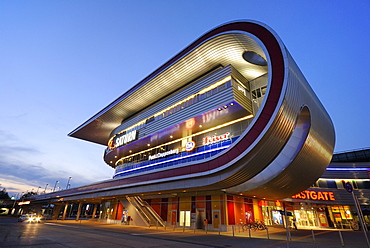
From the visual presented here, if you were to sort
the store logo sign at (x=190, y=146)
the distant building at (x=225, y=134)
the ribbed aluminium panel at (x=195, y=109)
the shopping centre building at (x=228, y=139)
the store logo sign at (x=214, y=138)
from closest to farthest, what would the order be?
the distant building at (x=225, y=134) < the shopping centre building at (x=228, y=139) < the ribbed aluminium panel at (x=195, y=109) < the store logo sign at (x=214, y=138) < the store logo sign at (x=190, y=146)

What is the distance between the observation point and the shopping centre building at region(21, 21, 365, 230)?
1902 cm

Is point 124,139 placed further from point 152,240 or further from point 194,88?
point 152,240

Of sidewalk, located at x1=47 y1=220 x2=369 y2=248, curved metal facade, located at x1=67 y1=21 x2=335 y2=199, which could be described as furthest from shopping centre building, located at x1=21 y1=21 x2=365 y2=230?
sidewalk, located at x1=47 y1=220 x2=369 y2=248

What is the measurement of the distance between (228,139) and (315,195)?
24.7m

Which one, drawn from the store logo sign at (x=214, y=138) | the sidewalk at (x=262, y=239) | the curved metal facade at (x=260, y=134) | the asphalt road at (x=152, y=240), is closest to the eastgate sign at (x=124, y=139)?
the curved metal facade at (x=260, y=134)

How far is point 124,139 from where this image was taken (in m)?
40.2

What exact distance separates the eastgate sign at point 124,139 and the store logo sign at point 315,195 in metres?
32.4

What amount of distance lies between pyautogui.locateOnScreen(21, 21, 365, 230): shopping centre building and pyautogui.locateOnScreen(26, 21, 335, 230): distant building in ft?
0.41

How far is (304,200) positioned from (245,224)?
61.6ft

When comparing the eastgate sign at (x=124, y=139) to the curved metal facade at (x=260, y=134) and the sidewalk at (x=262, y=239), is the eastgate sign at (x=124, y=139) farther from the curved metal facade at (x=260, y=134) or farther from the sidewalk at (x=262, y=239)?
the sidewalk at (x=262, y=239)

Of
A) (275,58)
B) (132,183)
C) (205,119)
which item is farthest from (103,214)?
(275,58)

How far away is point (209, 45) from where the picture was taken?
2589 cm

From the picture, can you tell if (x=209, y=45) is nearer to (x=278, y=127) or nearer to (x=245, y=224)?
(x=278, y=127)

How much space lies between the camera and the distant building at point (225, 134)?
62.0 ft
